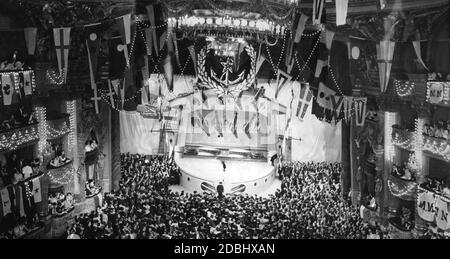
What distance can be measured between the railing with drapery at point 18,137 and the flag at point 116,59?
5901 mm

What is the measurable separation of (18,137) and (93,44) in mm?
6247

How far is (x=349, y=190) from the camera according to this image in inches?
953

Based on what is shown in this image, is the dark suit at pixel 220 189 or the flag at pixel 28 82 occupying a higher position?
the flag at pixel 28 82

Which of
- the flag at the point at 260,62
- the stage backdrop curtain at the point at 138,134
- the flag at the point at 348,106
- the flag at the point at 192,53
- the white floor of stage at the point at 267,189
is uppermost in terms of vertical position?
the flag at the point at 192,53

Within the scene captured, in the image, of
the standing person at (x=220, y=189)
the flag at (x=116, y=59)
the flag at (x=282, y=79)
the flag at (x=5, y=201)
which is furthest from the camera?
the flag at (x=282, y=79)

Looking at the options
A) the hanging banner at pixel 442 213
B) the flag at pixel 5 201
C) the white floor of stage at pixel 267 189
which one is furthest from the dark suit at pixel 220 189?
the hanging banner at pixel 442 213

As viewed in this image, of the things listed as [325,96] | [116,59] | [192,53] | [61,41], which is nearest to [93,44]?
[116,59]

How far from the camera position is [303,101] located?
2711 centimetres

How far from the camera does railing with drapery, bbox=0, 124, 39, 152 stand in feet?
53.4

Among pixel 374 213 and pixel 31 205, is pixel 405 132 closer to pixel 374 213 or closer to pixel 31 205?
pixel 374 213

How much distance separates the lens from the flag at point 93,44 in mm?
20703

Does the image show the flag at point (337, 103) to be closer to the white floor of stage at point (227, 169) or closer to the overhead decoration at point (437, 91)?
the overhead decoration at point (437, 91)

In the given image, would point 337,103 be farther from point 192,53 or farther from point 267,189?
point 192,53
